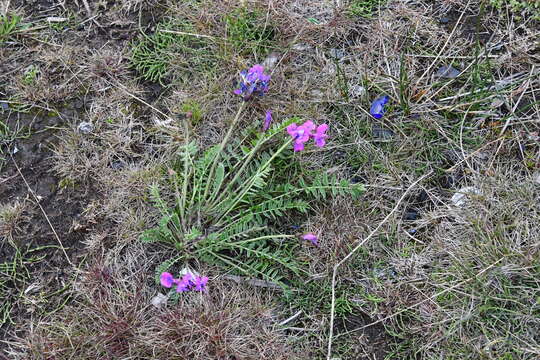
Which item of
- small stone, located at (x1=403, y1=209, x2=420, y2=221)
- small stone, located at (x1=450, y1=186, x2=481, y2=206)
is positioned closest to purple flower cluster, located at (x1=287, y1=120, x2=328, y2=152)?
small stone, located at (x1=403, y1=209, x2=420, y2=221)

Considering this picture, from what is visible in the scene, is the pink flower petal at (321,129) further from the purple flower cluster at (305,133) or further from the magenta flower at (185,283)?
the magenta flower at (185,283)

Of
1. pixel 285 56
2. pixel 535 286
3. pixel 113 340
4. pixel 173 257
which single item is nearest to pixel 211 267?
pixel 173 257

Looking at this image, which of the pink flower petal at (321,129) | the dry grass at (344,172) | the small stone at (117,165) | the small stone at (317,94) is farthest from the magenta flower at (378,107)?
the small stone at (117,165)

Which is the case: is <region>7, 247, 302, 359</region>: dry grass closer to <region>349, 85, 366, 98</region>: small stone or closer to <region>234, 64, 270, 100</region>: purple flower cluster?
<region>234, 64, 270, 100</region>: purple flower cluster

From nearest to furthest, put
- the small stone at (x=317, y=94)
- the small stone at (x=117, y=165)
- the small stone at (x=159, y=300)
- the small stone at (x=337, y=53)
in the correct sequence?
1. the small stone at (x=159, y=300)
2. the small stone at (x=117, y=165)
3. the small stone at (x=317, y=94)
4. the small stone at (x=337, y=53)

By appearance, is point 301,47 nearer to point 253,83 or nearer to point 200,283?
point 253,83

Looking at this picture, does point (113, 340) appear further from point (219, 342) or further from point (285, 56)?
point (285, 56)

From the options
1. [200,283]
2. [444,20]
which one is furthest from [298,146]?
[444,20]
